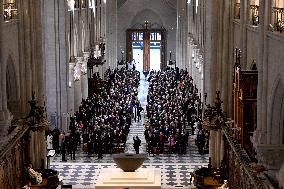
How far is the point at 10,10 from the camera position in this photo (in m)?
24.5

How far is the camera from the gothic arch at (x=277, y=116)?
18.3m

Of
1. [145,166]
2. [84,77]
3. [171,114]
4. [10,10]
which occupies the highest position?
[10,10]

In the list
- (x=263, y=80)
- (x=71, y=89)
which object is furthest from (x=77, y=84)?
(x=263, y=80)

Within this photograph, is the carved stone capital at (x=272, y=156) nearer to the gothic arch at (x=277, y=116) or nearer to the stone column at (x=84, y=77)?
the gothic arch at (x=277, y=116)

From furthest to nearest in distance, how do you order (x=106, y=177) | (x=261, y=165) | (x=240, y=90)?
(x=106, y=177), (x=240, y=90), (x=261, y=165)

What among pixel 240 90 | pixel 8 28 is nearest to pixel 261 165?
pixel 240 90

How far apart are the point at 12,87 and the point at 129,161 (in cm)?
506

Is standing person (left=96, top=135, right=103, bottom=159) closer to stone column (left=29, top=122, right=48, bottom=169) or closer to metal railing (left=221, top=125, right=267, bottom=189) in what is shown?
stone column (left=29, top=122, right=48, bottom=169)

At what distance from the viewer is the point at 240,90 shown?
2169 centimetres

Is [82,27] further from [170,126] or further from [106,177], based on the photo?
[106,177]

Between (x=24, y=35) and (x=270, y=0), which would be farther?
(x=24, y=35)

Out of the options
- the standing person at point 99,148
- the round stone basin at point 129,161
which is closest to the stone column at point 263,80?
the round stone basin at point 129,161

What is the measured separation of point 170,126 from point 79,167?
6.08m

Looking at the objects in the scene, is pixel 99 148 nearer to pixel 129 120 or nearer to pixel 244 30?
pixel 129 120
